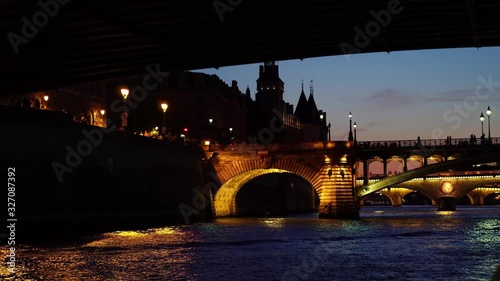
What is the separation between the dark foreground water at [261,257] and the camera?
27734 mm

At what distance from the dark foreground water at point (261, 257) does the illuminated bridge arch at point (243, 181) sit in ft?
106

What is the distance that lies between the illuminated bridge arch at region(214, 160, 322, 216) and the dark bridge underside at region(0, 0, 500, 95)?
166 ft

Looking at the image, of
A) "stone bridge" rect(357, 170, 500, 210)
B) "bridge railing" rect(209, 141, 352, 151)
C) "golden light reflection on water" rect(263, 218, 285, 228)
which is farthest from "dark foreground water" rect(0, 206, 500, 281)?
"stone bridge" rect(357, 170, 500, 210)

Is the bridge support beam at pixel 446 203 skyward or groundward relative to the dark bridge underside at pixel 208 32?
groundward

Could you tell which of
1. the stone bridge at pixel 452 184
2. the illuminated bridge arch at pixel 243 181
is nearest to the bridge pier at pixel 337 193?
the illuminated bridge arch at pixel 243 181

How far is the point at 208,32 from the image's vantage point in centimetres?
2744

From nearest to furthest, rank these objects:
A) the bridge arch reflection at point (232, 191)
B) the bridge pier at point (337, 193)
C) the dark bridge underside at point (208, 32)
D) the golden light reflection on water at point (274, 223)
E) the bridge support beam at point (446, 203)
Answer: the dark bridge underside at point (208, 32) → the golden light reflection on water at point (274, 223) → the bridge pier at point (337, 193) → the bridge arch reflection at point (232, 191) → the bridge support beam at point (446, 203)

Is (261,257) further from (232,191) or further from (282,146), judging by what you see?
(232,191)

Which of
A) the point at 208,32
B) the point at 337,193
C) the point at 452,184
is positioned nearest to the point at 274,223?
the point at 337,193

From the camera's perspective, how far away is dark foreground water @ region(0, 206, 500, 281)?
91.0 feet

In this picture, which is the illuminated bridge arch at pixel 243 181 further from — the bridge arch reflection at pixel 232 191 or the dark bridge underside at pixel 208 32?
the dark bridge underside at pixel 208 32

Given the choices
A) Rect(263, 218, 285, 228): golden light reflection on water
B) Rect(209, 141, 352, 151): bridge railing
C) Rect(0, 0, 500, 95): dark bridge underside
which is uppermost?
Rect(209, 141, 352, 151): bridge railing

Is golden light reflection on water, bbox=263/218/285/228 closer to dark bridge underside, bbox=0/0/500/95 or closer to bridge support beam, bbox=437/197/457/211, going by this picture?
dark bridge underside, bbox=0/0/500/95

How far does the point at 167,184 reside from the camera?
6266 centimetres
